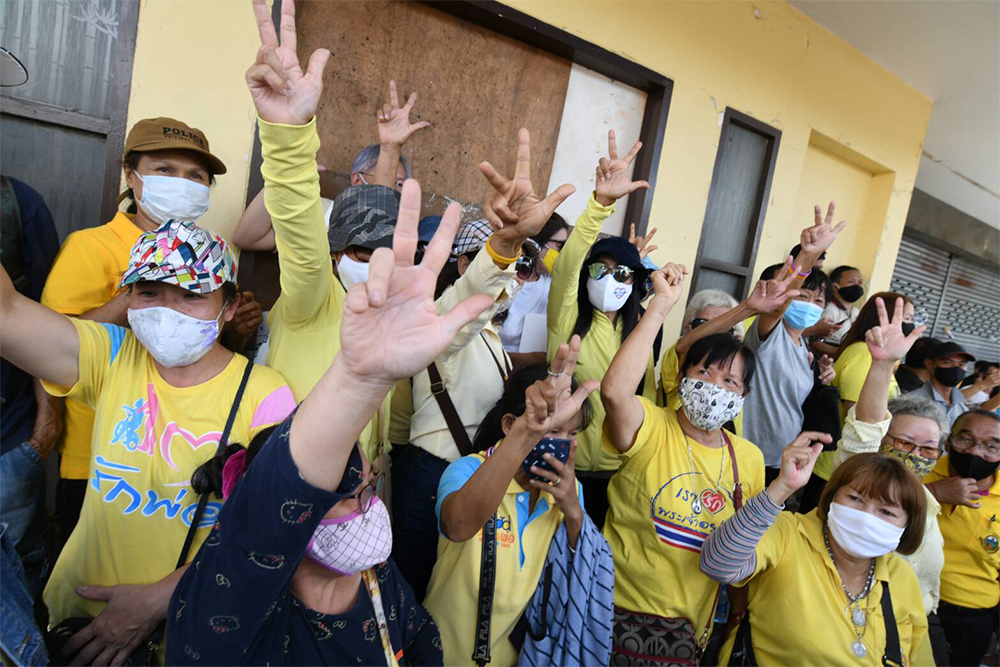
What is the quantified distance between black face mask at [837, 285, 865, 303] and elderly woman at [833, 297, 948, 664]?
2.21 metres

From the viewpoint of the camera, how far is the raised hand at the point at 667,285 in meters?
2.09

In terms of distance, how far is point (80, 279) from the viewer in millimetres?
1717

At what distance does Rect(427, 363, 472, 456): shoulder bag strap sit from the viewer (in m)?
1.94

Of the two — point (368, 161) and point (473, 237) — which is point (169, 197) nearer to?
point (368, 161)

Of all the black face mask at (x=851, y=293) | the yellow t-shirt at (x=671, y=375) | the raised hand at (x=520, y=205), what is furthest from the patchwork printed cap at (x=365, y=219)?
the black face mask at (x=851, y=293)

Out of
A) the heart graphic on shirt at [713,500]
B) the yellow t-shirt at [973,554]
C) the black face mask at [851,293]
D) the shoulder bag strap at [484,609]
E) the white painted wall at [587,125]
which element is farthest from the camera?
the black face mask at [851,293]

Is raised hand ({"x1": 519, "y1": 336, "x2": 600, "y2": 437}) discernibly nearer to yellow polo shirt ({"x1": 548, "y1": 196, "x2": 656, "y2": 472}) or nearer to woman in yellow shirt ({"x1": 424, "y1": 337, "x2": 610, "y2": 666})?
woman in yellow shirt ({"x1": 424, "y1": 337, "x2": 610, "y2": 666})

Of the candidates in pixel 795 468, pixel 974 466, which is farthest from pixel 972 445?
pixel 795 468

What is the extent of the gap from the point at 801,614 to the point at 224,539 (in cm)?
189

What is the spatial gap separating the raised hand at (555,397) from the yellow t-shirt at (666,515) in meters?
0.53

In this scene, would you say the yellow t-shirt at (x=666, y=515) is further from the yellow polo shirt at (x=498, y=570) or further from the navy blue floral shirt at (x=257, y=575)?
the navy blue floral shirt at (x=257, y=575)

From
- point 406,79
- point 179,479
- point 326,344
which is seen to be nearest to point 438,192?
point 406,79

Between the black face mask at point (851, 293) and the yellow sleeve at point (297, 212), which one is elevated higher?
the black face mask at point (851, 293)

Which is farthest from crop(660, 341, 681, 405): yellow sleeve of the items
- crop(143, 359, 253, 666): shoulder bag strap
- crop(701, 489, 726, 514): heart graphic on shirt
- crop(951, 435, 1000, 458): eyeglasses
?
crop(143, 359, 253, 666): shoulder bag strap
